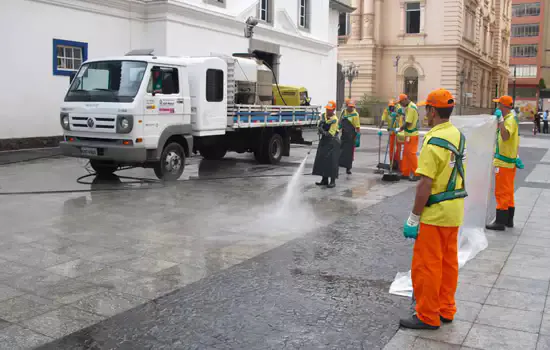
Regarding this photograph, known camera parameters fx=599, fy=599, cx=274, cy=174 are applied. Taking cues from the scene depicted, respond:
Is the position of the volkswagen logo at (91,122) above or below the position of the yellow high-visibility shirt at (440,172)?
above

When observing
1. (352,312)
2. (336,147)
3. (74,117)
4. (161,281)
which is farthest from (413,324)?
(74,117)

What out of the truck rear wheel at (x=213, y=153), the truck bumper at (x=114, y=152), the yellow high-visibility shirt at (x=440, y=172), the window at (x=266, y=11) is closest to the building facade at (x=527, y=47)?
the window at (x=266, y=11)

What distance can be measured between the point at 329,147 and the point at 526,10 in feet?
299

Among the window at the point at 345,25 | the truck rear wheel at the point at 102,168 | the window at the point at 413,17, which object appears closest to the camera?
the truck rear wheel at the point at 102,168

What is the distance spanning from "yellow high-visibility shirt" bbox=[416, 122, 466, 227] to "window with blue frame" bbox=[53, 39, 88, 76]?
53.3ft

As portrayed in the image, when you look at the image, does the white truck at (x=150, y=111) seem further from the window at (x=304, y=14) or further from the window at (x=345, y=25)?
the window at (x=345, y=25)

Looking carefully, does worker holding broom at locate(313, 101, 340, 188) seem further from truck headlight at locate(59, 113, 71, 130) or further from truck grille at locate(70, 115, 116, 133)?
truck headlight at locate(59, 113, 71, 130)

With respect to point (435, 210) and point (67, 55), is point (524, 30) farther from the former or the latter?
point (435, 210)

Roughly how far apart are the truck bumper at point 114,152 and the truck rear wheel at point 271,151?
5089 millimetres

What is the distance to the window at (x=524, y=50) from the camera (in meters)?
91.7

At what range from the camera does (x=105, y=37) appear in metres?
20.2

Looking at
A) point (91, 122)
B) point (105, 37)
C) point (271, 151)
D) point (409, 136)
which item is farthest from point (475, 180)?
point (105, 37)

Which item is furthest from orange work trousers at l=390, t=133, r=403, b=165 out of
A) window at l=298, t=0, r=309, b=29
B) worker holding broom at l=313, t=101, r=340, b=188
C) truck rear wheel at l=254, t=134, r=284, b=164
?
window at l=298, t=0, r=309, b=29

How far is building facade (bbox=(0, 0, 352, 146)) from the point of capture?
17328mm
